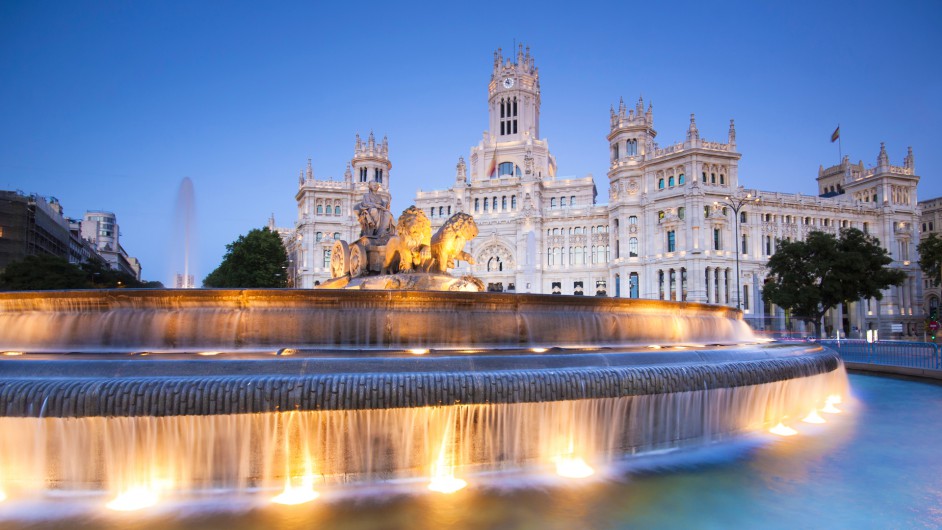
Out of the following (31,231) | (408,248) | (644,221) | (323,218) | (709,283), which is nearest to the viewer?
(408,248)

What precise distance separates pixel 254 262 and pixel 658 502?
6092 centimetres

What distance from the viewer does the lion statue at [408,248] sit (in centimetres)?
1447

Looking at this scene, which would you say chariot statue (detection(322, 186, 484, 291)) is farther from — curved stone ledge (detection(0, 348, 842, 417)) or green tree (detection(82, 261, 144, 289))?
green tree (detection(82, 261, 144, 289))

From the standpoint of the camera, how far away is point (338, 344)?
9586mm

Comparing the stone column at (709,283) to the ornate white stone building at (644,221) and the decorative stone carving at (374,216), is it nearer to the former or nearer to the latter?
the ornate white stone building at (644,221)

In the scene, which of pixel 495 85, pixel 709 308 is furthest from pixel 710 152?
pixel 709 308

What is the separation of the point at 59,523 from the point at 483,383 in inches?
175

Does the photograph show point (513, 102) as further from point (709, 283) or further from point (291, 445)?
point (291, 445)

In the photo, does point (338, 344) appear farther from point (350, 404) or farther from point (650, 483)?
point (650, 483)

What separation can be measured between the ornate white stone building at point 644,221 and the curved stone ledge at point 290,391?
191ft

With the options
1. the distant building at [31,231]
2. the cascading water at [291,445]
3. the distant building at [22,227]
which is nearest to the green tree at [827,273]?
the cascading water at [291,445]

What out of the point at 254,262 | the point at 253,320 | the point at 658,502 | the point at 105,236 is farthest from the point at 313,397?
the point at 105,236

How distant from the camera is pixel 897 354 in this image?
19.5 meters

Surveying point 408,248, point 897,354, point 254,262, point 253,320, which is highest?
point 254,262
